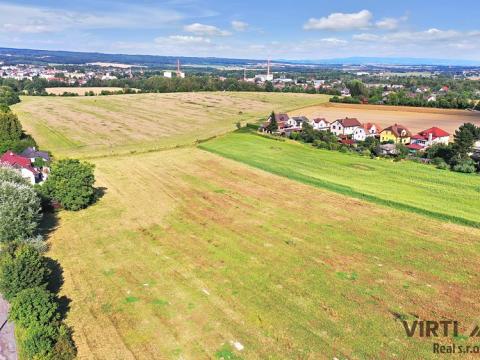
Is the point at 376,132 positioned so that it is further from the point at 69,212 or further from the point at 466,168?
the point at 69,212

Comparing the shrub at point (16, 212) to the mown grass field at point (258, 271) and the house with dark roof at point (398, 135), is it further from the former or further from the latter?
the house with dark roof at point (398, 135)

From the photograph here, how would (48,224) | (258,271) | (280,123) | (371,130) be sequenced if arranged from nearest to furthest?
(258,271), (48,224), (371,130), (280,123)

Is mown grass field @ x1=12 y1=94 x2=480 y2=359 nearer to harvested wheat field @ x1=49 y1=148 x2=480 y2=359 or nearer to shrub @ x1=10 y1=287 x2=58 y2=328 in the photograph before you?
harvested wheat field @ x1=49 y1=148 x2=480 y2=359

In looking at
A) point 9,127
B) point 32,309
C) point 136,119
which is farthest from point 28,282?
point 136,119

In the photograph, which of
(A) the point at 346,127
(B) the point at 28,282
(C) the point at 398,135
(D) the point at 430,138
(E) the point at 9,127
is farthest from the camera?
(A) the point at 346,127

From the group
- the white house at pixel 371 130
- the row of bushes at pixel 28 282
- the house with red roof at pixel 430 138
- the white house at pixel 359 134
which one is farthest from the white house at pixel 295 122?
the row of bushes at pixel 28 282

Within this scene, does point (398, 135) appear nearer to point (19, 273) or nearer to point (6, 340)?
point (19, 273)
